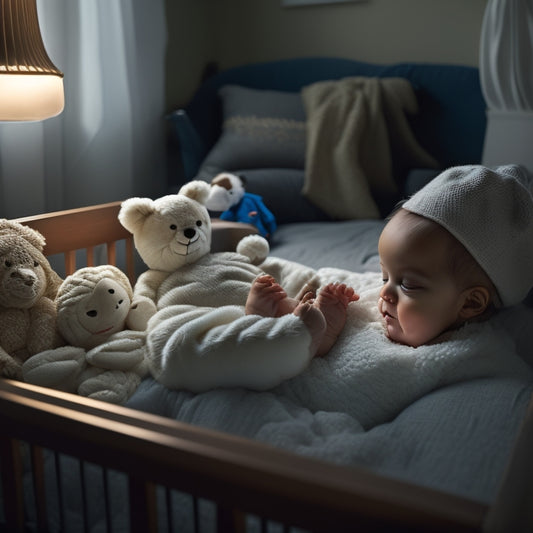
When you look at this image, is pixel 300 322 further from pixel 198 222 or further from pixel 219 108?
pixel 219 108

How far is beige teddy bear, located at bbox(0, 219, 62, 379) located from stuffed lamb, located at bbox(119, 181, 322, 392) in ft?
0.44

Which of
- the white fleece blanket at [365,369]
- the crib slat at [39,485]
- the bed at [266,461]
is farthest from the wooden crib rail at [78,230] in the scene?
the crib slat at [39,485]

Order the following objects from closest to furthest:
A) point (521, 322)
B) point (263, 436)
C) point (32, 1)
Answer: point (263, 436), point (521, 322), point (32, 1)

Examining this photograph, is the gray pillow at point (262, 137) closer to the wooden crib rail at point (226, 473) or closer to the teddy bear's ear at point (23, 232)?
the teddy bear's ear at point (23, 232)

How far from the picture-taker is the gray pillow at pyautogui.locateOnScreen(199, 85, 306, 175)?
2096mm

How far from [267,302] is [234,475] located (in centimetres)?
46

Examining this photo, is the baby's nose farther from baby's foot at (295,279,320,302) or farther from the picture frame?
the picture frame

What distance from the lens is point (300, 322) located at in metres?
0.75

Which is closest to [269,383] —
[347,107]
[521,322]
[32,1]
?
[521,322]

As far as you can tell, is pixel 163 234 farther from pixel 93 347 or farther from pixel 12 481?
pixel 12 481

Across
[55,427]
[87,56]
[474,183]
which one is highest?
[87,56]

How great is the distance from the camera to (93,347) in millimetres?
869

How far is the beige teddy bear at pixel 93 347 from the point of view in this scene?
2.56 ft

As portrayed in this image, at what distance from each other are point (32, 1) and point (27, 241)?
0.46m
